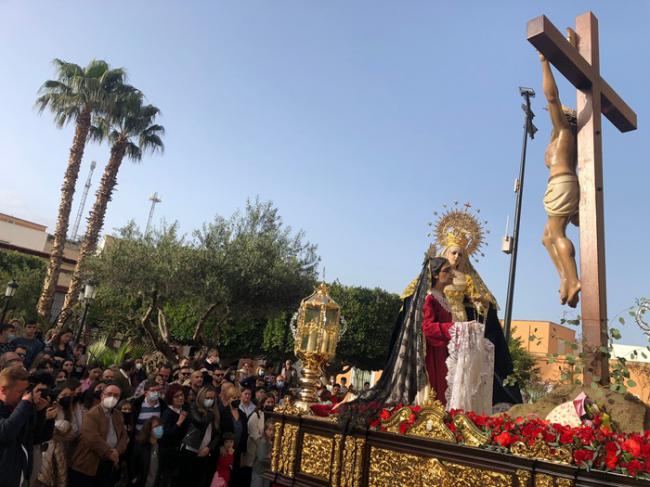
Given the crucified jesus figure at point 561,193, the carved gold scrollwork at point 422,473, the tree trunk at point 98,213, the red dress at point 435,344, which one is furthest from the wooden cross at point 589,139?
the tree trunk at point 98,213

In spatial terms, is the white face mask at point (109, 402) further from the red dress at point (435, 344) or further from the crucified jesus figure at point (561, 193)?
the crucified jesus figure at point (561, 193)

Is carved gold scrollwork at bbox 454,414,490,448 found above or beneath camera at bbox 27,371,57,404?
above

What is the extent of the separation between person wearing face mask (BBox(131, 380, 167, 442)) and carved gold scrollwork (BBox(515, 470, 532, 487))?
4748 millimetres

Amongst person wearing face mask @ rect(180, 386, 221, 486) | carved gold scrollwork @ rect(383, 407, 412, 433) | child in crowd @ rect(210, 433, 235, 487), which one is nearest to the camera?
carved gold scrollwork @ rect(383, 407, 412, 433)

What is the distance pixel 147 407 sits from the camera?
24.0 ft

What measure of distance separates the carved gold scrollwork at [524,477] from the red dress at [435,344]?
2073mm

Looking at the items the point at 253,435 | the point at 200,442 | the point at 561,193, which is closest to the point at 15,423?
the point at 200,442

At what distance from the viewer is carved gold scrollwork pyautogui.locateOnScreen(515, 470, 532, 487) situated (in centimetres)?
374

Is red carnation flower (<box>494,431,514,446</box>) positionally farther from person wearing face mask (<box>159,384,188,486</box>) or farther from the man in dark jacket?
person wearing face mask (<box>159,384,188,486</box>)

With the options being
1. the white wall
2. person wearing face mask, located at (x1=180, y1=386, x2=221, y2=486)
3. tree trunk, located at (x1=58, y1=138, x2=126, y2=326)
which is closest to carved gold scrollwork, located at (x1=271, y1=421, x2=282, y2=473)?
person wearing face mask, located at (x1=180, y1=386, x2=221, y2=486)

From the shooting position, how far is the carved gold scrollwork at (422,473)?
3.94 m

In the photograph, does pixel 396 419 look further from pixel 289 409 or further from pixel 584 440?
pixel 584 440

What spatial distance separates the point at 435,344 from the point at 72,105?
19899 millimetres

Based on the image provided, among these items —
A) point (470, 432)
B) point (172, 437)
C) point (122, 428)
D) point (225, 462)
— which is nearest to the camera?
point (470, 432)
